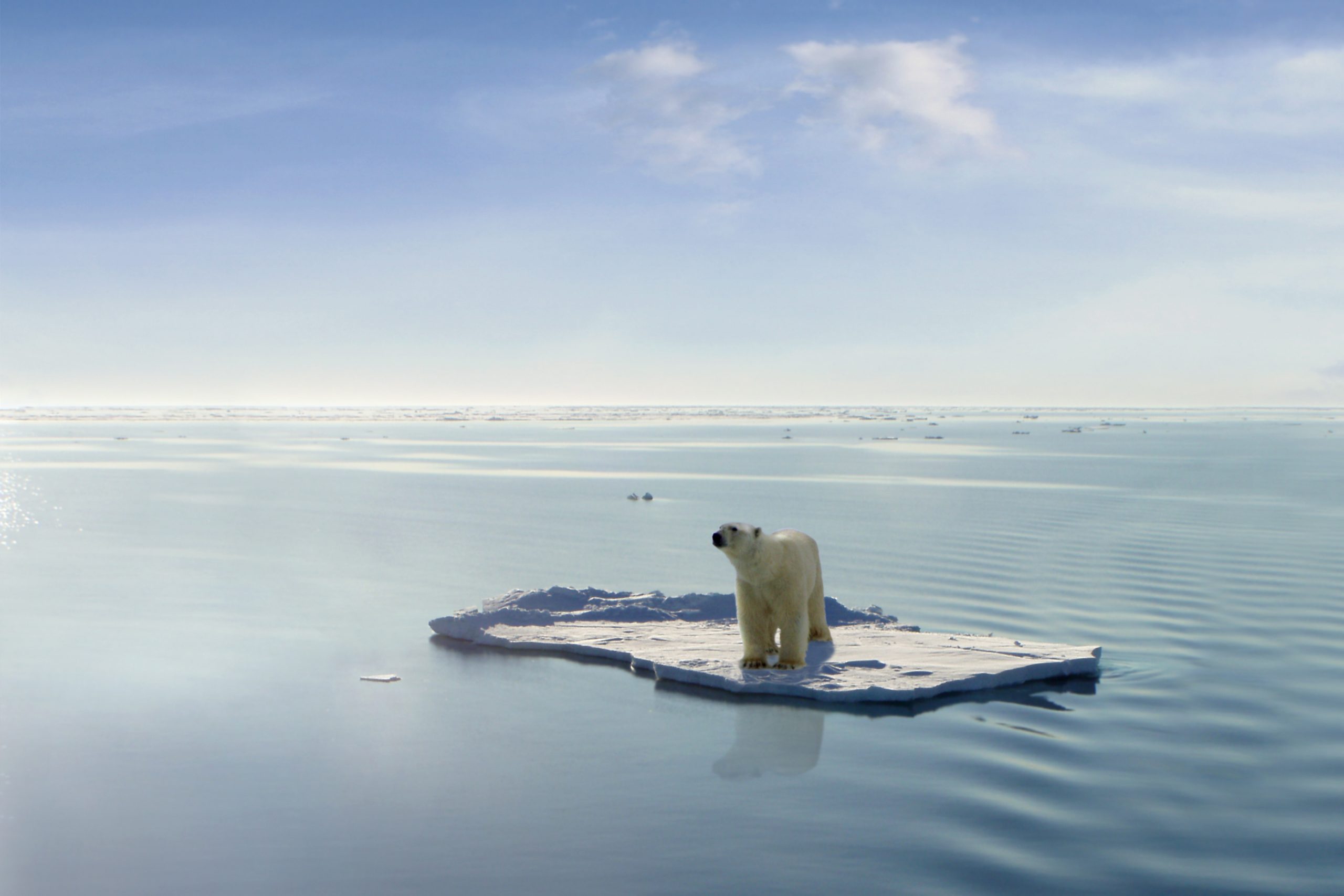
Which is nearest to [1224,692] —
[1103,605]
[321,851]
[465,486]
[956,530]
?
[1103,605]

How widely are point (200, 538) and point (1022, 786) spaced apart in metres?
15.8

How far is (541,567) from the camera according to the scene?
50.3ft

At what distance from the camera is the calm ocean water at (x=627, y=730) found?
533 cm

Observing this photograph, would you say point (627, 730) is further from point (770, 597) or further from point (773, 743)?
point (770, 597)

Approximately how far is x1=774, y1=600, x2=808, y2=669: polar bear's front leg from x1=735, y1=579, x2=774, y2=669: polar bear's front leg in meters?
0.16

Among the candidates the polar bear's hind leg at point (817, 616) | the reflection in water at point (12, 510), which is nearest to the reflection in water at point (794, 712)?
the polar bear's hind leg at point (817, 616)

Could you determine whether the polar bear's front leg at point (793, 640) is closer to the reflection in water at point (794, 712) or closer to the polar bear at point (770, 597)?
the polar bear at point (770, 597)

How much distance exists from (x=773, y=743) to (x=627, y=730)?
1.05 m

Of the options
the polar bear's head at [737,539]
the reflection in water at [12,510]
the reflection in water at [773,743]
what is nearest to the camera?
the reflection in water at [773,743]

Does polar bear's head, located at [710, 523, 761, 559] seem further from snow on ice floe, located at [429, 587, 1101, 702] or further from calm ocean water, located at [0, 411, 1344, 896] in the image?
calm ocean water, located at [0, 411, 1344, 896]

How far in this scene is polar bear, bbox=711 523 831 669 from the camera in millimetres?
8766

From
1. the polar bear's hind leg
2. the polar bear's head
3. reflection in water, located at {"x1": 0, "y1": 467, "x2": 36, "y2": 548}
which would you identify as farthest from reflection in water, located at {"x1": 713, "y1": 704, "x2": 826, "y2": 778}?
reflection in water, located at {"x1": 0, "y1": 467, "x2": 36, "y2": 548}

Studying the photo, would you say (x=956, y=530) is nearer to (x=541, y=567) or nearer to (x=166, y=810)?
(x=541, y=567)

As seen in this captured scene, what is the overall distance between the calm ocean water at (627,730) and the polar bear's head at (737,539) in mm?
1196
